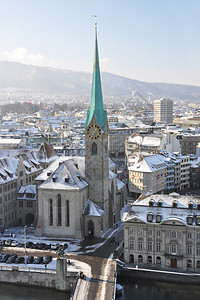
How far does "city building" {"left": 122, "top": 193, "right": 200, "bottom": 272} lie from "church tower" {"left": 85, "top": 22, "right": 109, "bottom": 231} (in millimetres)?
15917

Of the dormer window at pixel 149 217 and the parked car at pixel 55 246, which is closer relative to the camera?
the dormer window at pixel 149 217

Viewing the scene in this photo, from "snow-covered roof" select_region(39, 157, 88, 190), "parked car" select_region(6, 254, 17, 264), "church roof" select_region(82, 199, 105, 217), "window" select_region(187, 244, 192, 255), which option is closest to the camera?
"window" select_region(187, 244, 192, 255)

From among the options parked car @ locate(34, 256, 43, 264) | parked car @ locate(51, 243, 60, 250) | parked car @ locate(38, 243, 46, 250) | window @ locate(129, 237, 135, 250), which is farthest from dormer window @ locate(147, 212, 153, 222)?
parked car @ locate(38, 243, 46, 250)

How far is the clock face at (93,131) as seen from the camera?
321ft

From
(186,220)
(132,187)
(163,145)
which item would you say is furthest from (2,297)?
(163,145)

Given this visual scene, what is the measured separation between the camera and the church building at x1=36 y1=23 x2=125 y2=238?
95.1m

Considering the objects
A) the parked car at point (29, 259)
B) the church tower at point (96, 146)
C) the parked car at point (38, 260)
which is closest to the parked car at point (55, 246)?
the parked car at point (38, 260)

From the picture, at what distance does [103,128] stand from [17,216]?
3015 centimetres

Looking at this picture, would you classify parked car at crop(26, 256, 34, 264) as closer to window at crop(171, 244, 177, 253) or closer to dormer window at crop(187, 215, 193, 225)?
window at crop(171, 244, 177, 253)

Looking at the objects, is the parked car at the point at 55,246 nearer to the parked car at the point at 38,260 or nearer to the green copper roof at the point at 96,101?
the parked car at the point at 38,260

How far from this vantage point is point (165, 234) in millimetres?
80125

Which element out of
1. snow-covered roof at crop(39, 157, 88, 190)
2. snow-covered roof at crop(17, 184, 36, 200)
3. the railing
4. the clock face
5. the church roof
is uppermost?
the clock face

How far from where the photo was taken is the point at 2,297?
7388cm

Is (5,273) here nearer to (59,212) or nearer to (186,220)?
(59,212)
